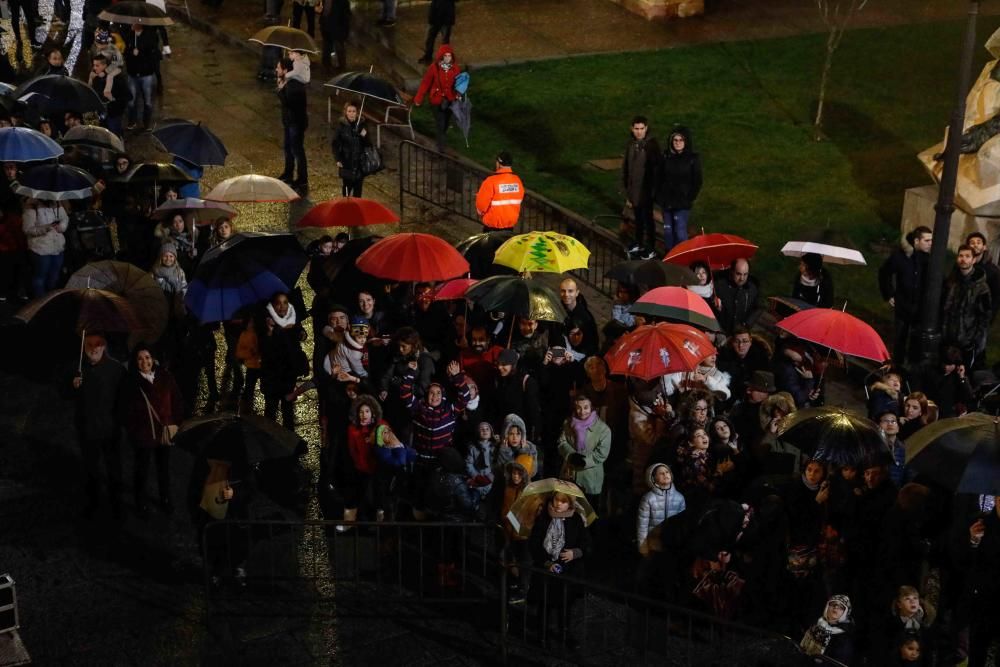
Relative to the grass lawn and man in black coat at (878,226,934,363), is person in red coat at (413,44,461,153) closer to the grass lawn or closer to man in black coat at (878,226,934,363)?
the grass lawn

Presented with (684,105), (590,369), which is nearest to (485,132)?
(684,105)

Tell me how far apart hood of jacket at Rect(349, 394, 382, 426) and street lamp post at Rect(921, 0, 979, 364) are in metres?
Result: 5.49

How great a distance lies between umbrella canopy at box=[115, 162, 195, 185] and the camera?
17.7 meters

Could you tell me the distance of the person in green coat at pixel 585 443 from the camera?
522 inches

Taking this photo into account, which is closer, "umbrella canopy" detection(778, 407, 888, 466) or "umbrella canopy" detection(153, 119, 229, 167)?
"umbrella canopy" detection(778, 407, 888, 466)

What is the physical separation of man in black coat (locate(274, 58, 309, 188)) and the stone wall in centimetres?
1066

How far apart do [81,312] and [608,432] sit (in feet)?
15.2

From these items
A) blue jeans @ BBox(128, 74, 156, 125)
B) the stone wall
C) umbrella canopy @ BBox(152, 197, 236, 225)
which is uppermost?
the stone wall

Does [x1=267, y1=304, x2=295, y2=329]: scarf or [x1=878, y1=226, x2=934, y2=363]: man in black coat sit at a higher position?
[x1=878, y1=226, x2=934, y2=363]: man in black coat

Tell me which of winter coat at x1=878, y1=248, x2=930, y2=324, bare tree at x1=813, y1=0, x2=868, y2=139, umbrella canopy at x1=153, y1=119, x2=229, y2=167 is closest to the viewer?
winter coat at x1=878, y1=248, x2=930, y2=324

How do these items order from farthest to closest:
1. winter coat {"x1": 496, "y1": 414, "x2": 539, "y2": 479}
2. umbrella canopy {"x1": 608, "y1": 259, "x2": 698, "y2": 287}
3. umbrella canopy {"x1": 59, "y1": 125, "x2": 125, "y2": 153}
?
umbrella canopy {"x1": 59, "y1": 125, "x2": 125, "y2": 153}
umbrella canopy {"x1": 608, "y1": 259, "x2": 698, "y2": 287}
winter coat {"x1": 496, "y1": 414, "x2": 539, "y2": 479}

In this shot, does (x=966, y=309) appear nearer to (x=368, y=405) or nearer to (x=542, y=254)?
(x=542, y=254)

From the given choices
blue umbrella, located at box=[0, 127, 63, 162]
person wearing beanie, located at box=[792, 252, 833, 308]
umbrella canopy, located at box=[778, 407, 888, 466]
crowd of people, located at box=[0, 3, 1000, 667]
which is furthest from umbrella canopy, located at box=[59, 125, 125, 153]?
umbrella canopy, located at box=[778, 407, 888, 466]

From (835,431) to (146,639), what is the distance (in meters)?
5.55
